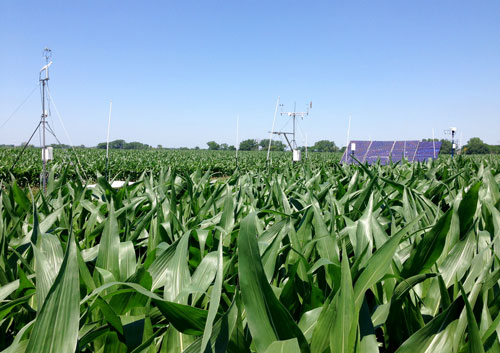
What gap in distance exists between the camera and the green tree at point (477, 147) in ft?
290

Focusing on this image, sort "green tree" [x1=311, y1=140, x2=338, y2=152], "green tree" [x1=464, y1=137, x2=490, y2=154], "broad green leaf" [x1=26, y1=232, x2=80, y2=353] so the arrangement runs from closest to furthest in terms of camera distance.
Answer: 1. "broad green leaf" [x1=26, y1=232, x2=80, y2=353]
2. "green tree" [x1=464, y1=137, x2=490, y2=154]
3. "green tree" [x1=311, y1=140, x2=338, y2=152]

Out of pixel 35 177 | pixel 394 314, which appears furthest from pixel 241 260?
pixel 35 177

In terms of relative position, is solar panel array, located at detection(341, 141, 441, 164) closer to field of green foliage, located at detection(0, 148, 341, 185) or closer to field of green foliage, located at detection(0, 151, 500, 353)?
field of green foliage, located at detection(0, 148, 341, 185)

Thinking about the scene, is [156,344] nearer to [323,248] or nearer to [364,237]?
[323,248]

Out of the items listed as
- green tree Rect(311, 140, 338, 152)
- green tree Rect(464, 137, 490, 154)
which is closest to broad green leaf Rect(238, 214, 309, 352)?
green tree Rect(311, 140, 338, 152)

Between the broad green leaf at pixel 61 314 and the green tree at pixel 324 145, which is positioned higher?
the green tree at pixel 324 145

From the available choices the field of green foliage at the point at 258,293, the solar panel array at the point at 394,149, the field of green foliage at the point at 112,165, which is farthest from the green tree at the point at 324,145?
the field of green foliage at the point at 258,293

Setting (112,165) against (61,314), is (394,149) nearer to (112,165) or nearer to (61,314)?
(112,165)

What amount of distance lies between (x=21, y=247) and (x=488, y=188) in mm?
2191

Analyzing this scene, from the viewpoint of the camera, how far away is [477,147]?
91.3 m

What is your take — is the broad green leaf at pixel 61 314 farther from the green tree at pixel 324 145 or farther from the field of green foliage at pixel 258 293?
the green tree at pixel 324 145

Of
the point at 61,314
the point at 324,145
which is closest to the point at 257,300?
the point at 61,314

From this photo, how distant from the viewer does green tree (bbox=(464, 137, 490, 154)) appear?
8830 centimetres

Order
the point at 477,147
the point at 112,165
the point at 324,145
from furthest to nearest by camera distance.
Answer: the point at 324,145
the point at 477,147
the point at 112,165
